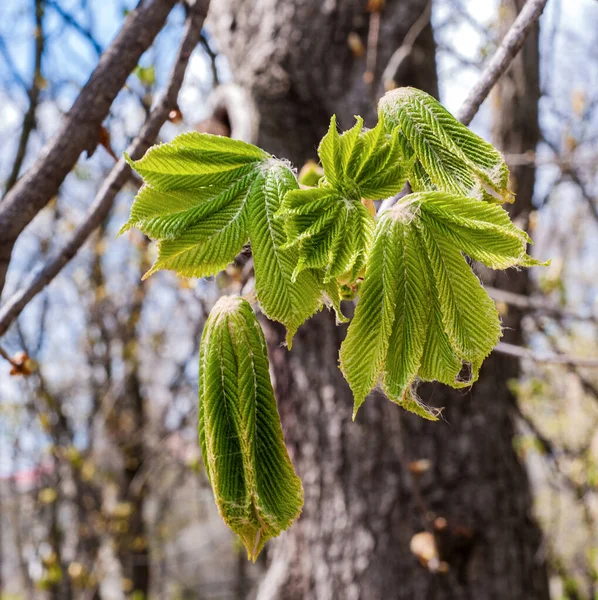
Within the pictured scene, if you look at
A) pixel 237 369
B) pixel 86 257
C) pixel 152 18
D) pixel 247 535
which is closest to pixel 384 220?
pixel 237 369

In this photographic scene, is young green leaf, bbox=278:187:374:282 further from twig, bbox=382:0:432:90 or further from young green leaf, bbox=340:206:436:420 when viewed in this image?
twig, bbox=382:0:432:90

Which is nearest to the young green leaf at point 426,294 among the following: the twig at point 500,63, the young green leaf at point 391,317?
the young green leaf at point 391,317

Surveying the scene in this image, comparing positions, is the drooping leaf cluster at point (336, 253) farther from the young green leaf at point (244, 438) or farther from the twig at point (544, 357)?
the twig at point (544, 357)

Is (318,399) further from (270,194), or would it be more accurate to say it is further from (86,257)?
(86,257)

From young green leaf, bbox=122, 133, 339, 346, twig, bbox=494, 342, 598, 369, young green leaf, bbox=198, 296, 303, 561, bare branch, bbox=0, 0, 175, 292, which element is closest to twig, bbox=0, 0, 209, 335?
bare branch, bbox=0, 0, 175, 292

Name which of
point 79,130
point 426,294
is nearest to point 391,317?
point 426,294

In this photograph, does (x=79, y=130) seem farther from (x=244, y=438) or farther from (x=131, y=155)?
(x=244, y=438)
